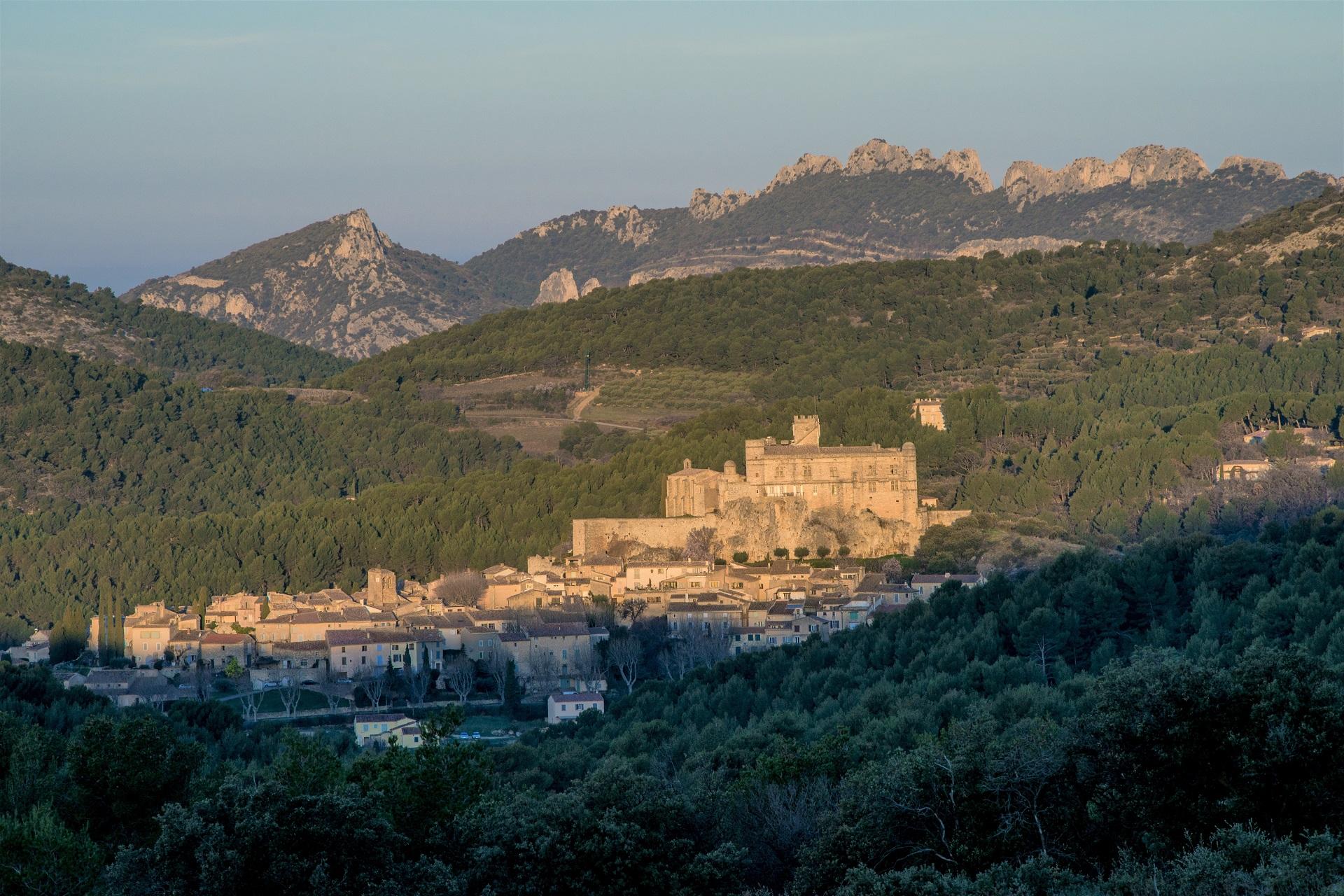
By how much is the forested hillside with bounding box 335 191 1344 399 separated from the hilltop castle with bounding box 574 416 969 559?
573 inches

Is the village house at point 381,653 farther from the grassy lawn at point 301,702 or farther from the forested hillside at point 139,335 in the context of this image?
the forested hillside at point 139,335

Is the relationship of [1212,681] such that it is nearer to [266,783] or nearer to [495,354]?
[266,783]

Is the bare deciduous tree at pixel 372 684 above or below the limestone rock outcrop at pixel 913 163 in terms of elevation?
below

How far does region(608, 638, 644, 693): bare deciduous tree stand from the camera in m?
40.6

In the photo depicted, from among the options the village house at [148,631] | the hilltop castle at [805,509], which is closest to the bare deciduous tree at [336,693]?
the village house at [148,631]

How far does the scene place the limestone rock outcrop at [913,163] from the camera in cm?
15838

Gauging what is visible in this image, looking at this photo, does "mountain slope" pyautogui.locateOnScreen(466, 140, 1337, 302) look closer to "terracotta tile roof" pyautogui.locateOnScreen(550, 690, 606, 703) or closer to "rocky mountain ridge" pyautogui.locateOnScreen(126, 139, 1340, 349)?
"rocky mountain ridge" pyautogui.locateOnScreen(126, 139, 1340, 349)

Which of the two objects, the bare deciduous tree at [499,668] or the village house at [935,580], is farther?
the village house at [935,580]

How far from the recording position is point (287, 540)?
2028 inches

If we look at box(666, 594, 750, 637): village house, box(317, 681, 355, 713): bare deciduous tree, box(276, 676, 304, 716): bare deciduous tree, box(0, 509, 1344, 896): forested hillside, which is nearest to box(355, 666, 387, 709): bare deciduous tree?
box(317, 681, 355, 713): bare deciduous tree

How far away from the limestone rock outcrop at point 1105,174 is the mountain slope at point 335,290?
142ft

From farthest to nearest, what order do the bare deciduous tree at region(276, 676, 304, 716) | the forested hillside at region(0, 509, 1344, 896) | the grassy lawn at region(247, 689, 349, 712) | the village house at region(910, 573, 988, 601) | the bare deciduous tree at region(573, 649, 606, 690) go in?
the village house at region(910, 573, 988, 601) < the bare deciduous tree at region(573, 649, 606, 690) < the grassy lawn at region(247, 689, 349, 712) < the bare deciduous tree at region(276, 676, 304, 716) < the forested hillside at region(0, 509, 1344, 896)

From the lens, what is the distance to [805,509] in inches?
1864

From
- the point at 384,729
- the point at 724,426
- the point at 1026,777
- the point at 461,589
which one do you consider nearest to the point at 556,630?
the point at 461,589
